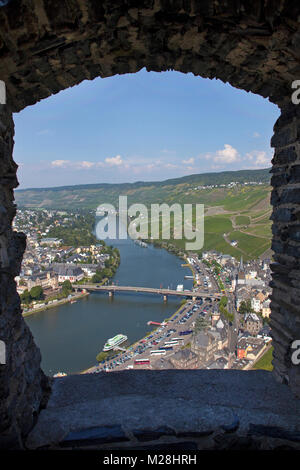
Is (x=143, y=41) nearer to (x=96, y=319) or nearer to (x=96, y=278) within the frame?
(x=96, y=319)

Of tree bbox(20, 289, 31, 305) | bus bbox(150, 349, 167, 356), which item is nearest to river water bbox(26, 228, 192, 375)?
tree bbox(20, 289, 31, 305)

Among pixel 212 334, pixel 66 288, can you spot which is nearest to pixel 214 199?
pixel 66 288

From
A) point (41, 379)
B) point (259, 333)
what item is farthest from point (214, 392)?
point (259, 333)

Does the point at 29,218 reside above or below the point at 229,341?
above

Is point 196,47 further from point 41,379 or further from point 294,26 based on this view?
point 41,379

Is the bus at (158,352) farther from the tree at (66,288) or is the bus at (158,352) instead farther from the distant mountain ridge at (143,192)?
the distant mountain ridge at (143,192)

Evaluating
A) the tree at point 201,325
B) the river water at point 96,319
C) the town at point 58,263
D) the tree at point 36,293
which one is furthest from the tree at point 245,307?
the tree at point 36,293
